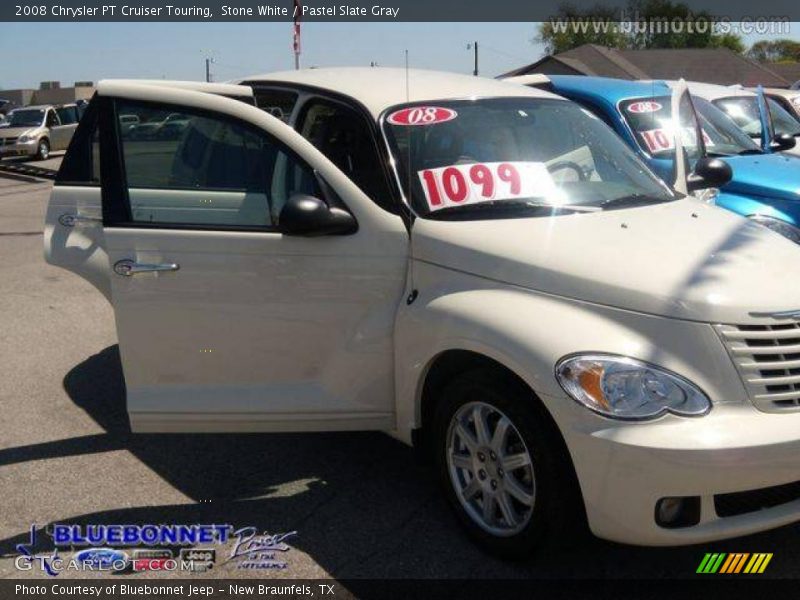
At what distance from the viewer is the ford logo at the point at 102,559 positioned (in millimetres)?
3562

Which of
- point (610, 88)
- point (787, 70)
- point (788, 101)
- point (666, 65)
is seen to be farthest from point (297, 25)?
point (787, 70)

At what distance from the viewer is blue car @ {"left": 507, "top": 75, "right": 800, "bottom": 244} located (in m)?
6.58

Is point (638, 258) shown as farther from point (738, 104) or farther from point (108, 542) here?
point (738, 104)

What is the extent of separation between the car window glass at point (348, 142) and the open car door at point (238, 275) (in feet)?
0.49

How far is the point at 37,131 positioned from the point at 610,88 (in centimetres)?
2258

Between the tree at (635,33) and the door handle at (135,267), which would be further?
the tree at (635,33)

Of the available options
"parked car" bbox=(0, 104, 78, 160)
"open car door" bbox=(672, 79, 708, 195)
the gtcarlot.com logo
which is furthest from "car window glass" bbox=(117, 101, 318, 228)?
"parked car" bbox=(0, 104, 78, 160)

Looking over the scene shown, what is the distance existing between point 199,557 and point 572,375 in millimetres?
1727

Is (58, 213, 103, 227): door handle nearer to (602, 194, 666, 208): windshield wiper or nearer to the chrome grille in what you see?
(602, 194, 666, 208): windshield wiper

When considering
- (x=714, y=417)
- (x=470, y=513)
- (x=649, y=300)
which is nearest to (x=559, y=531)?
(x=470, y=513)

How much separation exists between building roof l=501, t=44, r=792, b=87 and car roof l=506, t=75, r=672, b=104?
38.7 meters

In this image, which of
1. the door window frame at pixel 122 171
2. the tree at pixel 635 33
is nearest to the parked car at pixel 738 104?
the door window frame at pixel 122 171

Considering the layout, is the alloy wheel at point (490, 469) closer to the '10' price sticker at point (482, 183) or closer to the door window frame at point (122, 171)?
the '10' price sticker at point (482, 183)

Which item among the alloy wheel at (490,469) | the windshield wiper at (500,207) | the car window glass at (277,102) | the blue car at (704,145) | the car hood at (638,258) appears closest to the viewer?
the car hood at (638,258)
